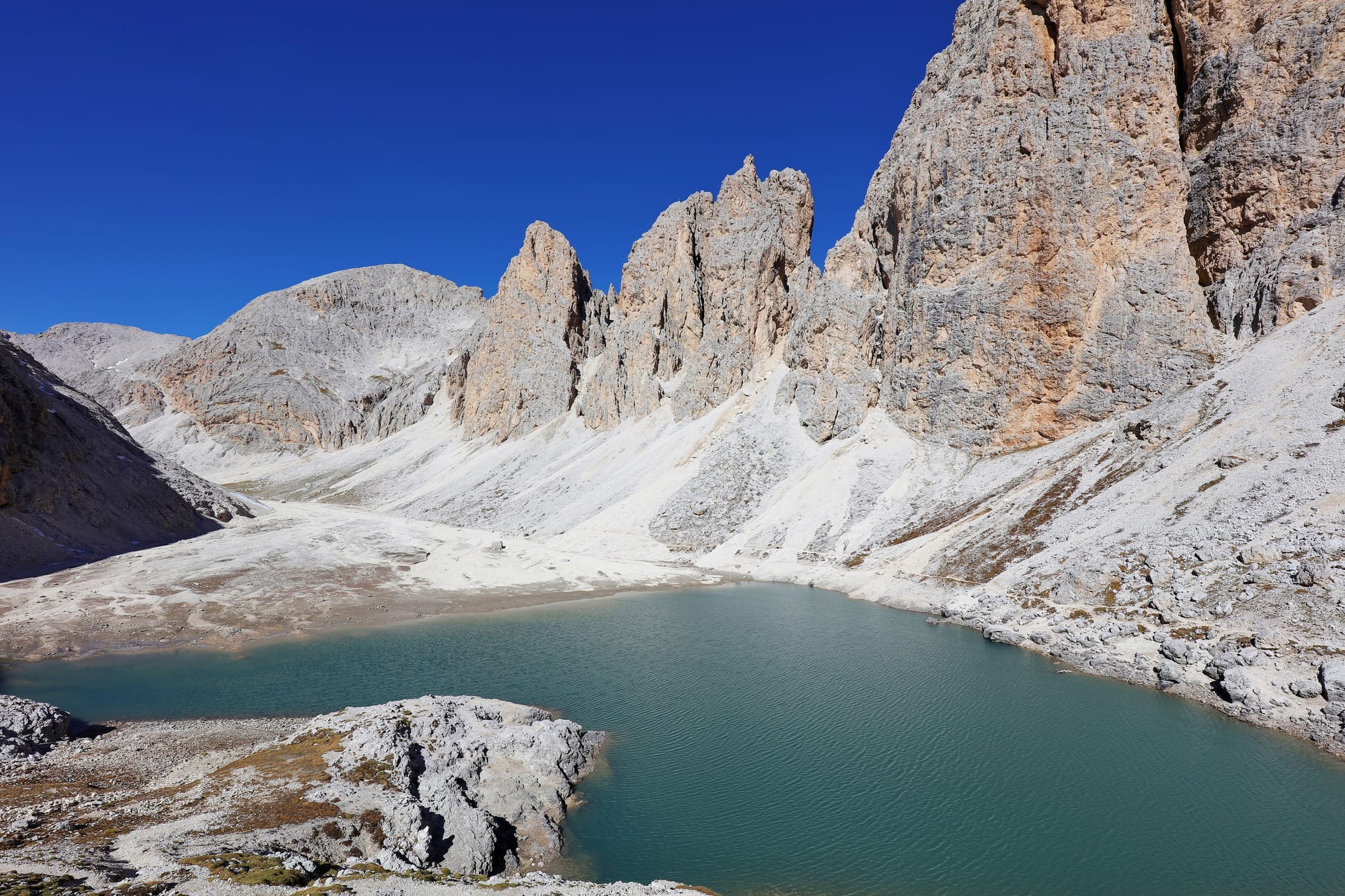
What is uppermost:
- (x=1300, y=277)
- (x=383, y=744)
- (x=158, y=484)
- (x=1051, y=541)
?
(x=1300, y=277)

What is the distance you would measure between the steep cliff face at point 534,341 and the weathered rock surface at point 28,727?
115 meters

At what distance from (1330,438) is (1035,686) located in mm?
28806

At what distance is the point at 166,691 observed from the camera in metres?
37.2

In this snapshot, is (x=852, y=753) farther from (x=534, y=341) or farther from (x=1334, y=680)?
(x=534, y=341)

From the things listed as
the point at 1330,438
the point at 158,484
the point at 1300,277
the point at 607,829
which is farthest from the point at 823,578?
the point at 158,484

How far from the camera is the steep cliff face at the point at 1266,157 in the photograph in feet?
199

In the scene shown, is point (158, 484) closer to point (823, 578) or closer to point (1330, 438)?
point (823, 578)

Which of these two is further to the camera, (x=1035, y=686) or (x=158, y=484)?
(x=158, y=484)

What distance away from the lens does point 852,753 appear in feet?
92.6

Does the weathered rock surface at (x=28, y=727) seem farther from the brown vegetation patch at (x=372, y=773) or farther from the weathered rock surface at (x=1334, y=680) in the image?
the weathered rock surface at (x=1334, y=680)

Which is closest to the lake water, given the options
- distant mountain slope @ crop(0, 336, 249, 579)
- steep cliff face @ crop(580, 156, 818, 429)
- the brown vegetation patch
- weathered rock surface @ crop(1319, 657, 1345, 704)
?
weathered rock surface @ crop(1319, 657, 1345, 704)

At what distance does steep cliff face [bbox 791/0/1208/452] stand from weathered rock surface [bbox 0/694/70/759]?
8147 cm

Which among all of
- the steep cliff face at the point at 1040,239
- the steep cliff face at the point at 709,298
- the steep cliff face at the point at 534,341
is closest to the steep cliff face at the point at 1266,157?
the steep cliff face at the point at 1040,239

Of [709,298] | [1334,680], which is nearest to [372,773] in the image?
[1334,680]
